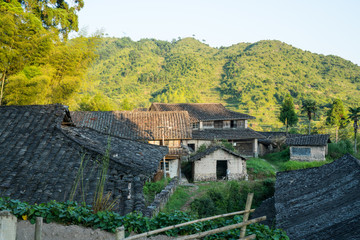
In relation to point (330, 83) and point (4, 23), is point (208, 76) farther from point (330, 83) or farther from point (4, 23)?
point (4, 23)

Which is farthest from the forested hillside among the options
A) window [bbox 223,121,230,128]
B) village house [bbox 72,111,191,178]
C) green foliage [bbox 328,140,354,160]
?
village house [bbox 72,111,191,178]

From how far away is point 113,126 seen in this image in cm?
2072

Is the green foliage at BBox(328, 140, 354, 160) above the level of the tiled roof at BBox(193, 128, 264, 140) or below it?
below

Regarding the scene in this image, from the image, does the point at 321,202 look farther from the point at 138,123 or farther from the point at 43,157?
the point at 138,123

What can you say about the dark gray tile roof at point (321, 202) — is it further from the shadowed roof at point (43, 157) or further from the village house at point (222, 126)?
the village house at point (222, 126)

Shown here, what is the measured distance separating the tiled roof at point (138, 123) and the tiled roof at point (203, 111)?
6259 mm

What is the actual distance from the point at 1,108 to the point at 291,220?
1014 cm

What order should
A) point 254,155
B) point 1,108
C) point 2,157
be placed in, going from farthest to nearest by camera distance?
point 254,155, point 1,108, point 2,157

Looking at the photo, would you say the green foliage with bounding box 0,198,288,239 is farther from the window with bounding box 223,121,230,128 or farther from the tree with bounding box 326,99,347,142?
the tree with bounding box 326,99,347,142

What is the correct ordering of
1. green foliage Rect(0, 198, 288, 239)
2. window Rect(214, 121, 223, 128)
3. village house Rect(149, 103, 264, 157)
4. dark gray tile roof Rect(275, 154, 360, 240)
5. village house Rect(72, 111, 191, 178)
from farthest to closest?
window Rect(214, 121, 223, 128), village house Rect(149, 103, 264, 157), village house Rect(72, 111, 191, 178), dark gray tile roof Rect(275, 154, 360, 240), green foliage Rect(0, 198, 288, 239)

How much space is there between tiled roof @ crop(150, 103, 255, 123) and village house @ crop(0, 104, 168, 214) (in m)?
21.2

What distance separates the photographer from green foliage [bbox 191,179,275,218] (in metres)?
12.6

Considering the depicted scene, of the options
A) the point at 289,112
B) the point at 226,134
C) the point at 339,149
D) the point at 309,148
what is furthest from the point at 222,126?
the point at 339,149

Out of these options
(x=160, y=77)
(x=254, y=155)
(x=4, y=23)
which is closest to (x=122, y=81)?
(x=160, y=77)
